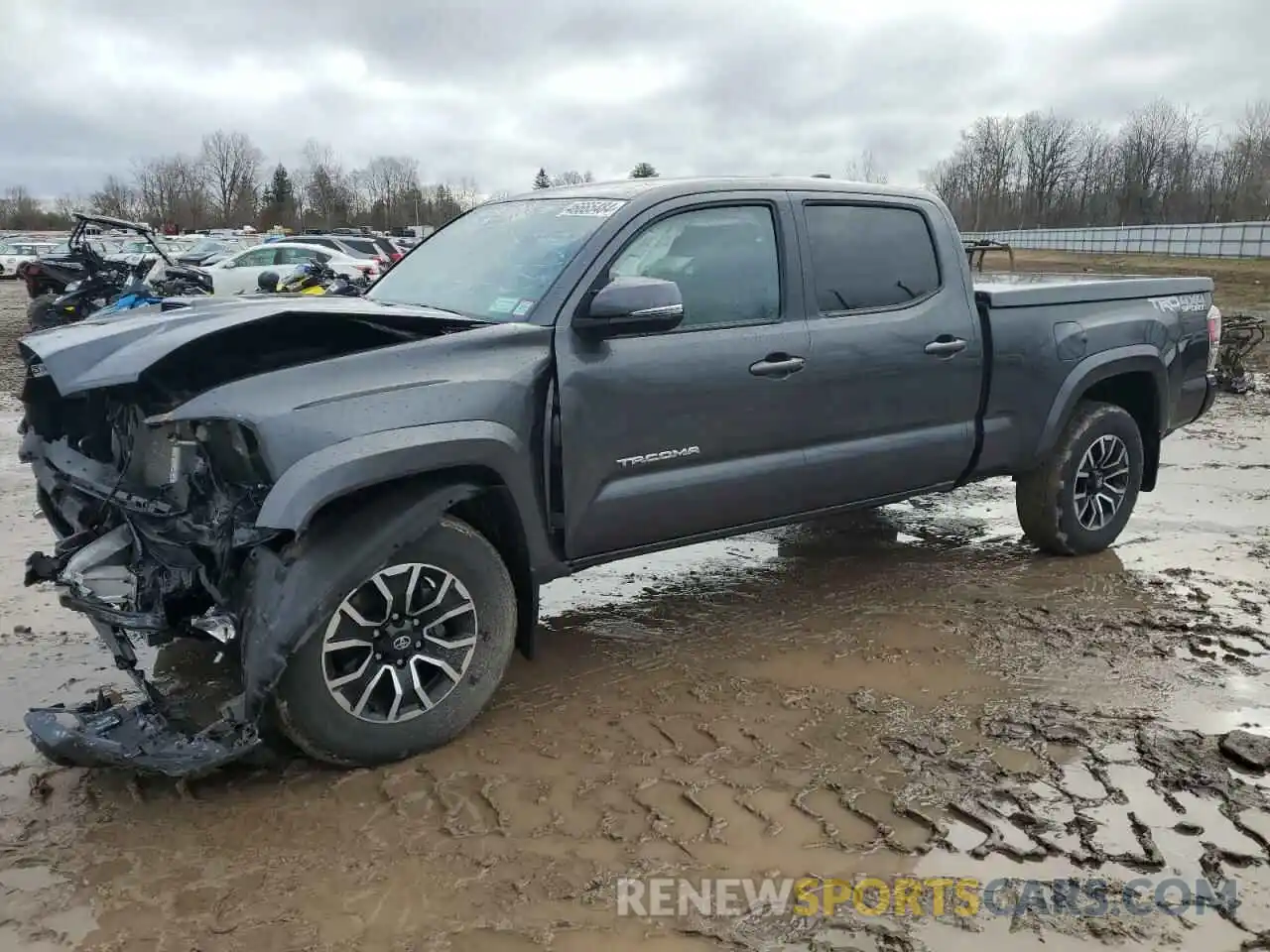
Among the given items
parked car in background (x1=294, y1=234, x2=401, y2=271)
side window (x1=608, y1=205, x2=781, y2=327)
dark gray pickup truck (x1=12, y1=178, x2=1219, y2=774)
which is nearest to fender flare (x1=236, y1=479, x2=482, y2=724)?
dark gray pickup truck (x1=12, y1=178, x2=1219, y2=774)

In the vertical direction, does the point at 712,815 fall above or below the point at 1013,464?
below

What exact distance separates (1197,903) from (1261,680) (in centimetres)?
168

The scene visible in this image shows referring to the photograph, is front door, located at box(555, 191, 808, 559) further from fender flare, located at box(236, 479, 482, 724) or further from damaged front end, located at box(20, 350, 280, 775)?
damaged front end, located at box(20, 350, 280, 775)

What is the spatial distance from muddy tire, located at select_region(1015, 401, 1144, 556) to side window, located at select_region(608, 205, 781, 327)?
6.89 feet

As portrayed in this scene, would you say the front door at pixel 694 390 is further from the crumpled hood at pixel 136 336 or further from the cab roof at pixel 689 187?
the crumpled hood at pixel 136 336

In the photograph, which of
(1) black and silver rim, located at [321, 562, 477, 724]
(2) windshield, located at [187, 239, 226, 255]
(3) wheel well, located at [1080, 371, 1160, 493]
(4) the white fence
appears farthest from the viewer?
(4) the white fence

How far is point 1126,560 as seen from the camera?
5.54 meters

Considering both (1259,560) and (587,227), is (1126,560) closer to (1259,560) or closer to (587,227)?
(1259,560)

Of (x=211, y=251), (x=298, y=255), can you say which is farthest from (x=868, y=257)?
(x=211, y=251)

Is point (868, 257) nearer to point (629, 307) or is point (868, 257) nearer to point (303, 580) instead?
point (629, 307)

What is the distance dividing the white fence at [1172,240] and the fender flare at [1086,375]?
30.6 m

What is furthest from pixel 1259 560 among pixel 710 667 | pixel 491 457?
Answer: pixel 491 457

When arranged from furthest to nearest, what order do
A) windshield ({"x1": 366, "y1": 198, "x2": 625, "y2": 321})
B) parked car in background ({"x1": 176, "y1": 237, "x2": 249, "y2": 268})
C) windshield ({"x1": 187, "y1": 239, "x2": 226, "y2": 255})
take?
1. windshield ({"x1": 187, "y1": 239, "x2": 226, "y2": 255})
2. parked car in background ({"x1": 176, "y1": 237, "x2": 249, "y2": 268})
3. windshield ({"x1": 366, "y1": 198, "x2": 625, "y2": 321})

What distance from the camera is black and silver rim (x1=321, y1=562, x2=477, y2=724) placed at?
125 inches
